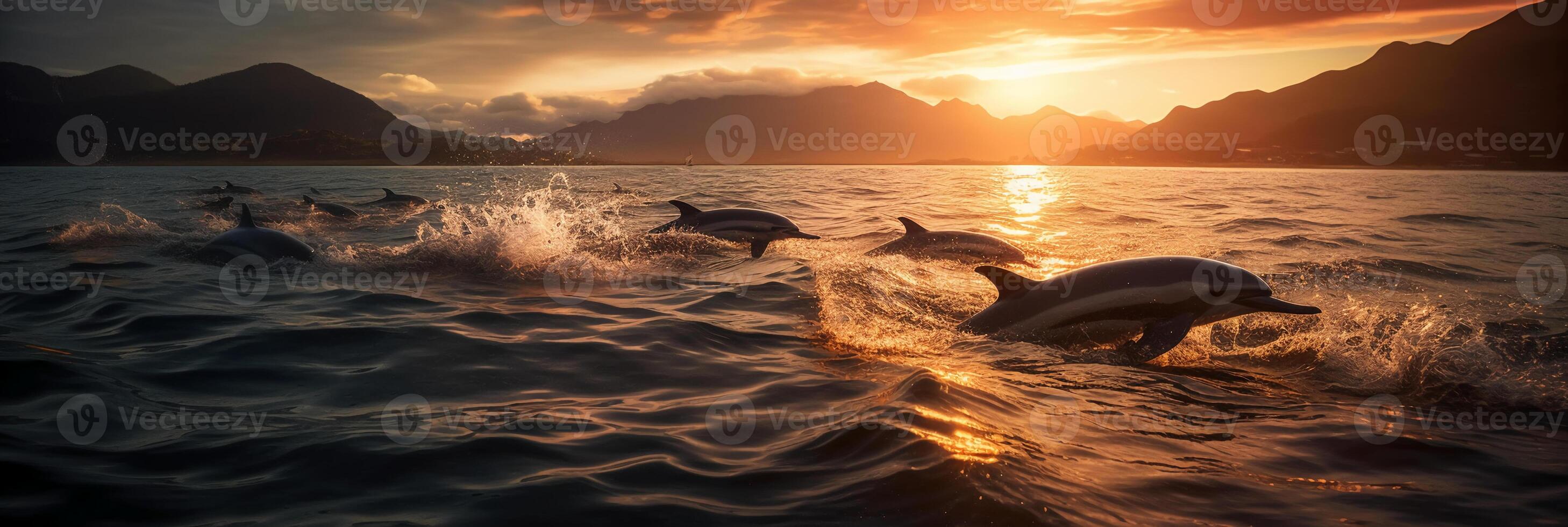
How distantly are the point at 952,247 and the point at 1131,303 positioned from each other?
5826mm

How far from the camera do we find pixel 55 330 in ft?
24.5

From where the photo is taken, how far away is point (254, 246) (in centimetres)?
1190

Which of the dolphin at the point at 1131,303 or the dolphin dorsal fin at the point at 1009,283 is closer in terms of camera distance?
the dolphin at the point at 1131,303

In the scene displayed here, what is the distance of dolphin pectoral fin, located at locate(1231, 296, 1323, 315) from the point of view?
660cm

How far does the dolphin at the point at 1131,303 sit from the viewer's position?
690 centimetres

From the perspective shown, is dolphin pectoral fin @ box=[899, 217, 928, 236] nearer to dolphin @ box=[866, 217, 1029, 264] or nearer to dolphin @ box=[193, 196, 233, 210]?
dolphin @ box=[866, 217, 1029, 264]

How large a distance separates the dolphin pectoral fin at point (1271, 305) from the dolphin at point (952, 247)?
5.55 metres

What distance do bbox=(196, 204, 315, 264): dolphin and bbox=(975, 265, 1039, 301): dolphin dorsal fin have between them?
10291 millimetres

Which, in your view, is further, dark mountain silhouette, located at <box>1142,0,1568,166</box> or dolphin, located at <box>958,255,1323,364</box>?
dark mountain silhouette, located at <box>1142,0,1568,166</box>

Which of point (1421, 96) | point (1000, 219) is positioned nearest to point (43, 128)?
point (1000, 219)

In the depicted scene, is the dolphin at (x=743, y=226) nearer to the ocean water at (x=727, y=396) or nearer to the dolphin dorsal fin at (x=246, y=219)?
the ocean water at (x=727, y=396)

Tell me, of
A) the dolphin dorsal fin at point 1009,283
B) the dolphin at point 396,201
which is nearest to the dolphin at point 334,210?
the dolphin at point 396,201

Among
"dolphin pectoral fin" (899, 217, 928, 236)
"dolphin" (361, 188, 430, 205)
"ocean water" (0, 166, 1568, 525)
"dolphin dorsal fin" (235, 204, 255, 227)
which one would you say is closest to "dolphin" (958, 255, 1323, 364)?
"ocean water" (0, 166, 1568, 525)

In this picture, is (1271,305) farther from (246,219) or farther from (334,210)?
(334,210)
